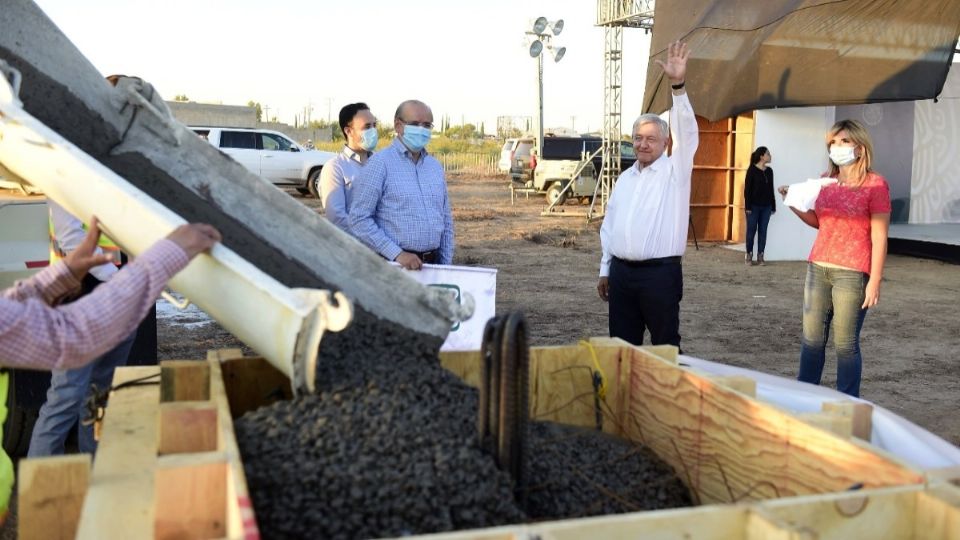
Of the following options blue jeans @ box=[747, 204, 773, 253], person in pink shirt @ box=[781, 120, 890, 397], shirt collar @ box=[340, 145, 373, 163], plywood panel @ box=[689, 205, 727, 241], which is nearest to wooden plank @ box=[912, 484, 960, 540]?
person in pink shirt @ box=[781, 120, 890, 397]

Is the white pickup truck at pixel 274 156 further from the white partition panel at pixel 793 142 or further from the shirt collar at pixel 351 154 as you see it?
the shirt collar at pixel 351 154

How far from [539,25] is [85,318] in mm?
25680

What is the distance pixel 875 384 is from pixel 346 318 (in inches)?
221

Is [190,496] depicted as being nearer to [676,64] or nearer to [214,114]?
[676,64]

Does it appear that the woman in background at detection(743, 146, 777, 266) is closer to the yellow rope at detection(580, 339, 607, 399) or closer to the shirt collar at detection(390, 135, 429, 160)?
the shirt collar at detection(390, 135, 429, 160)

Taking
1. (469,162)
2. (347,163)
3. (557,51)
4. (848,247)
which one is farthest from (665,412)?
(469,162)

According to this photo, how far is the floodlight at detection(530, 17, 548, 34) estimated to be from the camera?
26.5 meters

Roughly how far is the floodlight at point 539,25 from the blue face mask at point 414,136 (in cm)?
2237

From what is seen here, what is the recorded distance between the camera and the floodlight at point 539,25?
26.5 meters

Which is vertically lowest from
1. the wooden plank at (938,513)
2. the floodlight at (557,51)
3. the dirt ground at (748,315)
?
the dirt ground at (748,315)

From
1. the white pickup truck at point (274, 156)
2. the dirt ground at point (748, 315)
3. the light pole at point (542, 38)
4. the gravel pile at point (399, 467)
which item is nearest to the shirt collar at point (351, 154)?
the dirt ground at point (748, 315)

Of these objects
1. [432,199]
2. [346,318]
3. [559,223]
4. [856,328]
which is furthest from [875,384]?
[559,223]

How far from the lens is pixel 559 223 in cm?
1970

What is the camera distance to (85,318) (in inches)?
86.0
